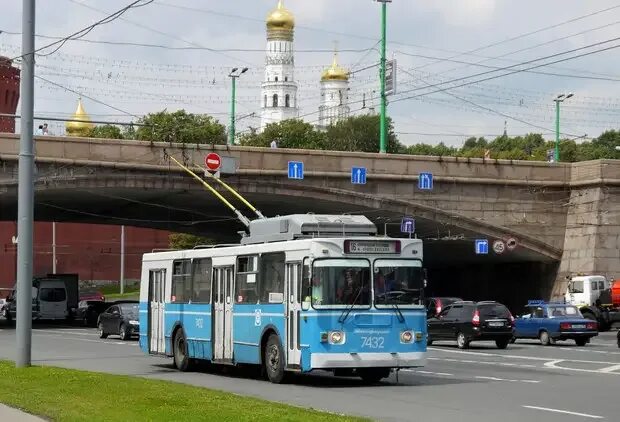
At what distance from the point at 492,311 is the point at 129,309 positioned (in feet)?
43.0

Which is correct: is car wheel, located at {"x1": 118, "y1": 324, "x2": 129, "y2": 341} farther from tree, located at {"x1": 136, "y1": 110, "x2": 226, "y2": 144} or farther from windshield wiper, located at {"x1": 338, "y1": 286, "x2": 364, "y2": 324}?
tree, located at {"x1": 136, "y1": 110, "x2": 226, "y2": 144}

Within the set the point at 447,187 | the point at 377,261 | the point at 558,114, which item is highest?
the point at 558,114

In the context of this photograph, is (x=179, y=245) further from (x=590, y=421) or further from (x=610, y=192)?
(x=590, y=421)

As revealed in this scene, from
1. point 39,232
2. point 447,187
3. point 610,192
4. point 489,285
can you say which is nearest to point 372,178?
point 447,187

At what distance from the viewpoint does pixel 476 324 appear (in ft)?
117

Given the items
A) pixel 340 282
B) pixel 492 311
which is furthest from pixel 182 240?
pixel 340 282

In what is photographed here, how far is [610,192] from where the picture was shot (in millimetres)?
56062

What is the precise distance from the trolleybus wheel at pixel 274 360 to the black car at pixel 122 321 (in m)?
20.4

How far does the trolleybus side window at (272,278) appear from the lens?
21.4m

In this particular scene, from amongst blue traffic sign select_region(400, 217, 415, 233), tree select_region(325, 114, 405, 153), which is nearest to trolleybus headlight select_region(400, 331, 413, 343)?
blue traffic sign select_region(400, 217, 415, 233)

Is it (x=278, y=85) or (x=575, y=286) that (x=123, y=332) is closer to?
(x=575, y=286)

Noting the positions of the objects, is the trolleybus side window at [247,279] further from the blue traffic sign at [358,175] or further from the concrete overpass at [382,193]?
the blue traffic sign at [358,175]

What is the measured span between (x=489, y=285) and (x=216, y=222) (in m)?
15.1

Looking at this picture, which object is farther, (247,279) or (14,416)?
(247,279)
